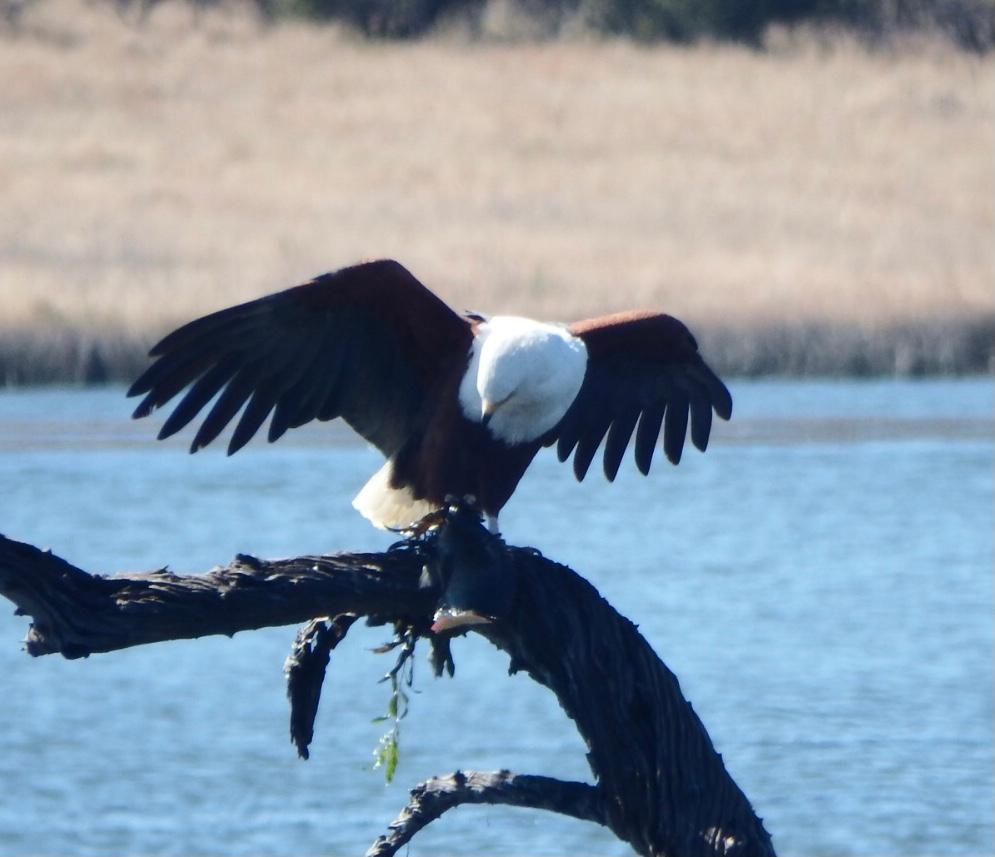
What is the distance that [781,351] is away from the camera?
19.2 meters

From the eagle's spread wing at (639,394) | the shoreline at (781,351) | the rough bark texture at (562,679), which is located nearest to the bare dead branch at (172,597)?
the rough bark texture at (562,679)

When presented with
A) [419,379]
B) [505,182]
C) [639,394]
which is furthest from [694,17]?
[419,379]

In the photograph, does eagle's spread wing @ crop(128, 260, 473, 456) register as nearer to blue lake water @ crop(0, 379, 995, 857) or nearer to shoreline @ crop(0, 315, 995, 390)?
blue lake water @ crop(0, 379, 995, 857)

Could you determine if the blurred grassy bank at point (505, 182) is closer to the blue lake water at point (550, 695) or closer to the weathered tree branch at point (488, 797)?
the blue lake water at point (550, 695)

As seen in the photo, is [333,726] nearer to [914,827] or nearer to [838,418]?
[914,827]

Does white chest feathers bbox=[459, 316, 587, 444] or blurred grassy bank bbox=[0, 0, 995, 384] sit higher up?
blurred grassy bank bbox=[0, 0, 995, 384]

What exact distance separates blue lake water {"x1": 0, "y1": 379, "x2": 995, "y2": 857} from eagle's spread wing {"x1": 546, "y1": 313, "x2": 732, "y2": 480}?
3.36 metres

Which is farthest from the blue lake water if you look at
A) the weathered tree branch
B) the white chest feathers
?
the weathered tree branch

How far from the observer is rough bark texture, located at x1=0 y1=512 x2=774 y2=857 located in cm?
392

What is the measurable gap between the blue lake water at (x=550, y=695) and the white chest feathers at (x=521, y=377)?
385 cm

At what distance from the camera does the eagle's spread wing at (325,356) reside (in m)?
4.92

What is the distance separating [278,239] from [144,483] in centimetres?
732

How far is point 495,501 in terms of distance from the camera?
17.4 feet

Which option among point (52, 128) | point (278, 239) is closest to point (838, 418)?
point (278, 239)
